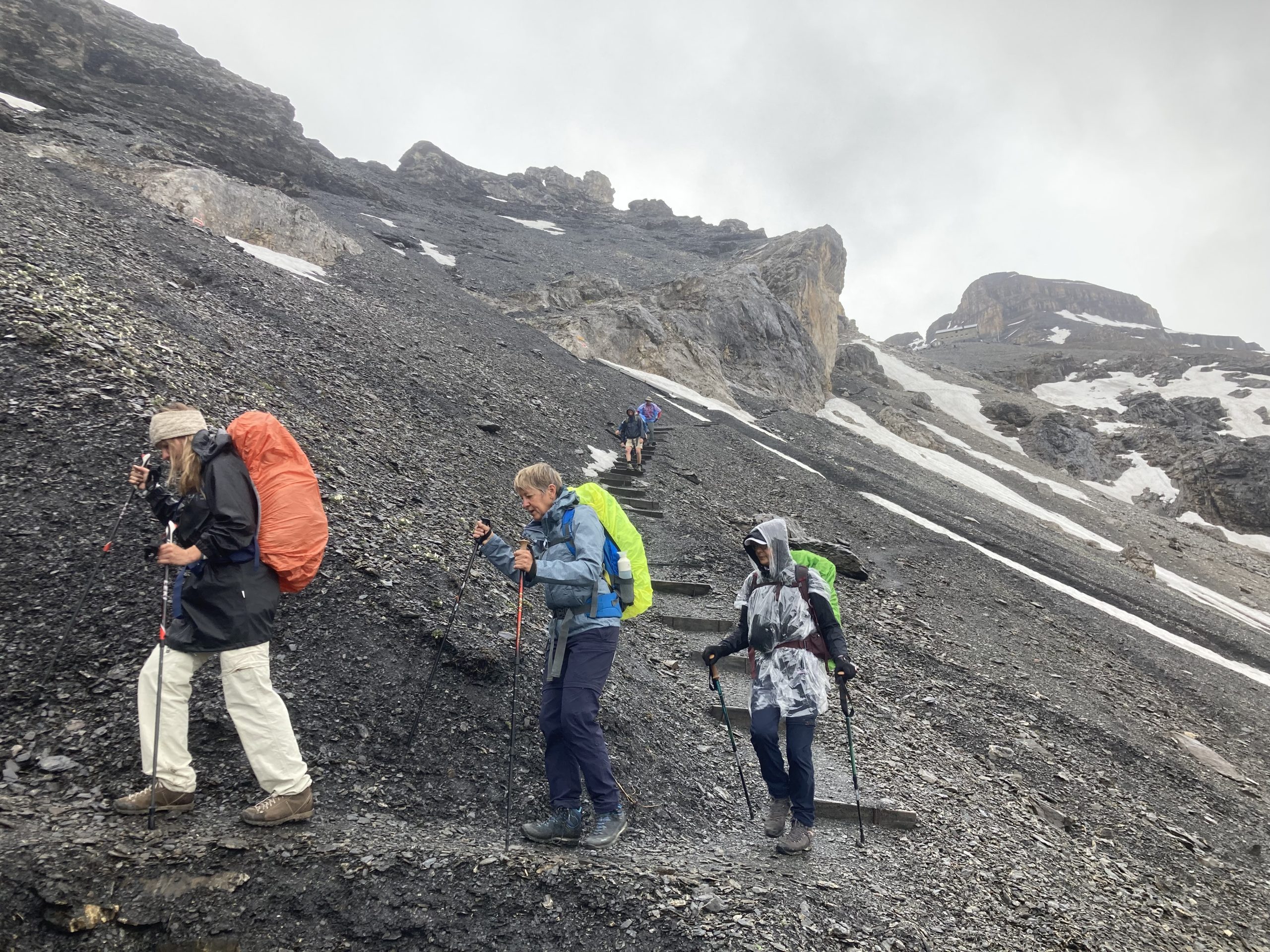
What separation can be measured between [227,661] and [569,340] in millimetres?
26942

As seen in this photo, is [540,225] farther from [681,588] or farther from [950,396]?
[681,588]

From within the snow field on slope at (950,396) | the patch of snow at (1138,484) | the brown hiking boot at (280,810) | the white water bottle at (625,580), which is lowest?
the brown hiking boot at (280,810)

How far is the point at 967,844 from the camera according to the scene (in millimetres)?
5699

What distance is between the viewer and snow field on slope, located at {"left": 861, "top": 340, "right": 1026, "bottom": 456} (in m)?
53.5

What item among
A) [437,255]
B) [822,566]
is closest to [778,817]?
[822,566]

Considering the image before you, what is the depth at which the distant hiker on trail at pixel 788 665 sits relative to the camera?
4.81 meters

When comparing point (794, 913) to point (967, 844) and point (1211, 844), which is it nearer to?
point (967, 844)

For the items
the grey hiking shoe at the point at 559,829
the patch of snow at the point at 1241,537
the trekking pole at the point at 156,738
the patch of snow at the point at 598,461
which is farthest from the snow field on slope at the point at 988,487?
the trekking pole at the point at 156,738

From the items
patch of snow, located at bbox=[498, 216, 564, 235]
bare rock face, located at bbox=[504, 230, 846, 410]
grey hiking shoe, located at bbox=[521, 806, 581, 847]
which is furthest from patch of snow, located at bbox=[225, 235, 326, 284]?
patch of snow, located at bbox=[498, 216, 564, 235]

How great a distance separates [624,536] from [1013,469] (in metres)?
45.2

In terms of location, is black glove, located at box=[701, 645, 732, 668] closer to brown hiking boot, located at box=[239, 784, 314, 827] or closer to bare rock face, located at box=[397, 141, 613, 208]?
brown hiking boot, located at box=[239, 784, 314, 827]

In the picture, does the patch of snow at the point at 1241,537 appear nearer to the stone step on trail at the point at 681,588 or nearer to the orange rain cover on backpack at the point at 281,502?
the stone step on trail at the point at 681,588

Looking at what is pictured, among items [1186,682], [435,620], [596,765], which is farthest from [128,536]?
[1186,682]

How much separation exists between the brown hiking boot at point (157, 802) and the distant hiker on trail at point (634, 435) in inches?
519
